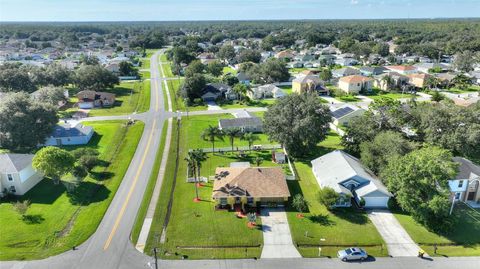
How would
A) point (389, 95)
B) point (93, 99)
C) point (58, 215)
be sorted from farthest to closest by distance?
1. point (389, 95)
2. point (93, 99)
3. point (58, 215)

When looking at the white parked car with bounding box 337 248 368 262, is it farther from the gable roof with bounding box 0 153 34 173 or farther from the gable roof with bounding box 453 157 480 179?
the gable roof with bounding box 0 153 34 173

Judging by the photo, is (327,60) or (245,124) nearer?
(245,124)

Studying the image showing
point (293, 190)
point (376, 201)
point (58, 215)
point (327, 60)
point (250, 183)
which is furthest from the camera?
point (327, 60)

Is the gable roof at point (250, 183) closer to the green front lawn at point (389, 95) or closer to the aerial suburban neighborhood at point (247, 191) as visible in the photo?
the aerial suburban neighborhood at point (247, 191)

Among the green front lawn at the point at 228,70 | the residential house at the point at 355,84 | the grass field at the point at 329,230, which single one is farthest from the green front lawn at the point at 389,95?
the grass field at the point at 329,230

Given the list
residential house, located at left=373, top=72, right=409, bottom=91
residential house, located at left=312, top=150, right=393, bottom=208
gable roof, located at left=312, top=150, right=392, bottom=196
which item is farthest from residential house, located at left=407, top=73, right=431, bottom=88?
residential house, located at left=312, top=150, right=393, bottom=208

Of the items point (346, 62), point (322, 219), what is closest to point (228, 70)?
point (346, 62)

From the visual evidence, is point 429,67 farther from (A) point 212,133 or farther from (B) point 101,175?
(B) point 101,175
